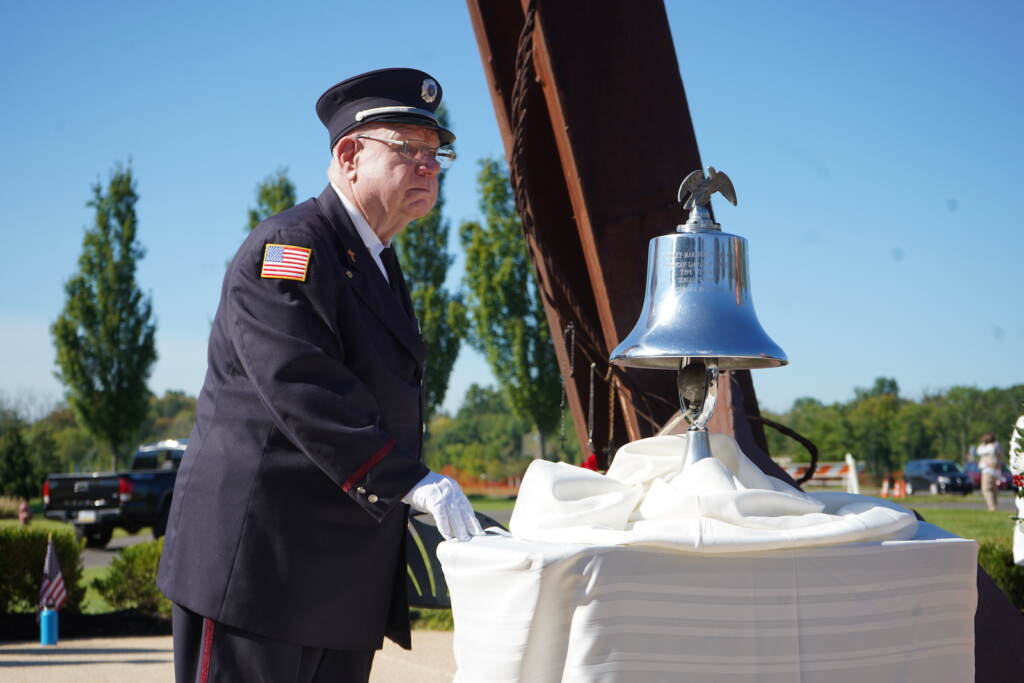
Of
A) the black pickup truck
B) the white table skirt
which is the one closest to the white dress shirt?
the white table skirt

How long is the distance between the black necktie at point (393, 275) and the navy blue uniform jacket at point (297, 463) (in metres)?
0.20

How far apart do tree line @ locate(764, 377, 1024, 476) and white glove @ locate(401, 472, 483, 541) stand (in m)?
44.7

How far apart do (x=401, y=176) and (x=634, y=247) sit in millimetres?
1322

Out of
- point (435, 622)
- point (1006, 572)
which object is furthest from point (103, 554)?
point (1006, 572)

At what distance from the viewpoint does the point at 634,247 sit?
138 inches

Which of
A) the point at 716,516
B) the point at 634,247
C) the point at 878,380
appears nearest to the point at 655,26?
the point at 634,247

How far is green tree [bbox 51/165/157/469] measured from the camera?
26.1 m

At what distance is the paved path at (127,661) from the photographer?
17.9 ft

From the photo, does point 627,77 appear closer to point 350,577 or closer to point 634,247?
point 634,247

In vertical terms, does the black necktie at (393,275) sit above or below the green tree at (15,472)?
above

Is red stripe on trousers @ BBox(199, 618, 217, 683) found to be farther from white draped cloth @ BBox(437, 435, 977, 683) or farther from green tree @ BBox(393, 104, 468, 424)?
green tree @ BBox(393, 104, 468, 424)

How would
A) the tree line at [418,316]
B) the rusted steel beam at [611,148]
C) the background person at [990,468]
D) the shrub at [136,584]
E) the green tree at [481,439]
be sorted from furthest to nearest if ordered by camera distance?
the green tree at [481,439], the tree line at [418,316], the background person at [990,468], the shrub at [136,584], the rusted steel beam at [611,148]

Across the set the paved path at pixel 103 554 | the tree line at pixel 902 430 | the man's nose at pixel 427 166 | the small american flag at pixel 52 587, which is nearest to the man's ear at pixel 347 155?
the man's nose at pixel 427 166

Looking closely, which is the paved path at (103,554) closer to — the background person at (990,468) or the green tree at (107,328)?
the green tree at (107,328)
